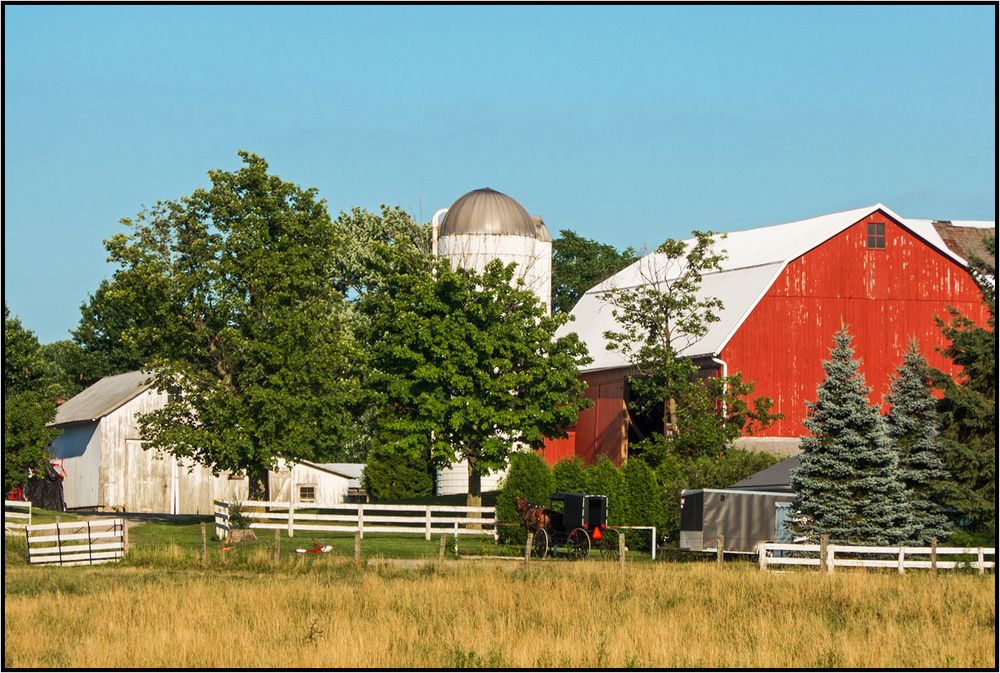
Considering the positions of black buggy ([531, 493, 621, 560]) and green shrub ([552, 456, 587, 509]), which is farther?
green shrub ([552, 456, 587, 509])

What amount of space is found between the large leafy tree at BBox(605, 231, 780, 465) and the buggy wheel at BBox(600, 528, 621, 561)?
7074mm

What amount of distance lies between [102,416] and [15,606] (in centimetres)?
4075

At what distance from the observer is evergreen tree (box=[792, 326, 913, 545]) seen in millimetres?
37281

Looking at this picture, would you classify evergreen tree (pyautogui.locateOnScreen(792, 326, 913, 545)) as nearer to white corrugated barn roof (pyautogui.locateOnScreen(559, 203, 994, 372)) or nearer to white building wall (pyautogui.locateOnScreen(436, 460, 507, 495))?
white corrugated barn roof (pyautogui.locateOnScreen(559, 203, 994, 372))

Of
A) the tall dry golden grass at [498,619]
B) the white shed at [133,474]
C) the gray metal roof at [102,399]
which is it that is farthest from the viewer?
the gray metal roof at [102,399]

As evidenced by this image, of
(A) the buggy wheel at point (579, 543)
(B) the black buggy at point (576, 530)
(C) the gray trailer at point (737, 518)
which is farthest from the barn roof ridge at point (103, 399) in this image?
(C) the gray trailer at point (737, 518)

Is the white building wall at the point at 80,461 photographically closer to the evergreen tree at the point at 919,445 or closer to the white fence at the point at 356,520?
the white fence at the point at 356,520

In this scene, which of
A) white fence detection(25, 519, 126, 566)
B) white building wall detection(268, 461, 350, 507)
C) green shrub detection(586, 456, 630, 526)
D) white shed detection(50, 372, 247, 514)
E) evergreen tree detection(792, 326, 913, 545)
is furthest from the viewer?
white building wall detection(268, 461, 350, 507)

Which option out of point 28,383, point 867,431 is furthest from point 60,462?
point 867,431

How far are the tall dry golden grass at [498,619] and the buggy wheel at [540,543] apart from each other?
779 centimetres

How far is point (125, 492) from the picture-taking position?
213 feet

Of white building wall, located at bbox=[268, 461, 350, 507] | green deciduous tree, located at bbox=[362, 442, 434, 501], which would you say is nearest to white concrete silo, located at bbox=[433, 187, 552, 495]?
green deciduous tree, located at bbox=[362, 442, 434, 501]

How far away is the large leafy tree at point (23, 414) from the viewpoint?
58.9m

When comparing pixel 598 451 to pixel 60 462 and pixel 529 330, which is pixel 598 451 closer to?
pixel 529 330
